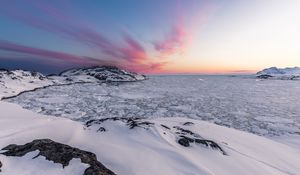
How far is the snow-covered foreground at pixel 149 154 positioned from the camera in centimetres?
601

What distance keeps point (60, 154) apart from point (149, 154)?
2739 mm

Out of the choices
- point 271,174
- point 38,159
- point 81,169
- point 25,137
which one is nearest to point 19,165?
point 38,159

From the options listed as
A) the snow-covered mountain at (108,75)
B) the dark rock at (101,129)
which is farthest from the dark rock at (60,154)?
the snow-covered mountain at (108,75)

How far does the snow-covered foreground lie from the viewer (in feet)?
19.7

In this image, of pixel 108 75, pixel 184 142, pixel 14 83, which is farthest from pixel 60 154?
pixel 108 75

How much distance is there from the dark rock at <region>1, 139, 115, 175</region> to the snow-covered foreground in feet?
0.68

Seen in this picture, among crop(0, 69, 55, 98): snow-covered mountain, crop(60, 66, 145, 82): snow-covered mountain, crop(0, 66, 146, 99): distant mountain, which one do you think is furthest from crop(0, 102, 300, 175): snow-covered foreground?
crop(60, 66, 145, 82): snow-covered mountain

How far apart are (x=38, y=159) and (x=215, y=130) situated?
9745 mm

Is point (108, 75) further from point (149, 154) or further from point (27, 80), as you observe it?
point (149, 154)

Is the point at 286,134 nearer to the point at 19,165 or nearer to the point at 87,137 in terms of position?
the point at 87,137

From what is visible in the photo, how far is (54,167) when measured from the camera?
5.48 metres

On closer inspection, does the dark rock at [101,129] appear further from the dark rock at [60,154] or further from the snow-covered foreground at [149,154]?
the dark rock at [60,154]

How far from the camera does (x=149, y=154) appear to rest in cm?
737

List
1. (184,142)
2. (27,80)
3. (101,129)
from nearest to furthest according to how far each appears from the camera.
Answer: (184,142) → (101,129) → (27,80)
